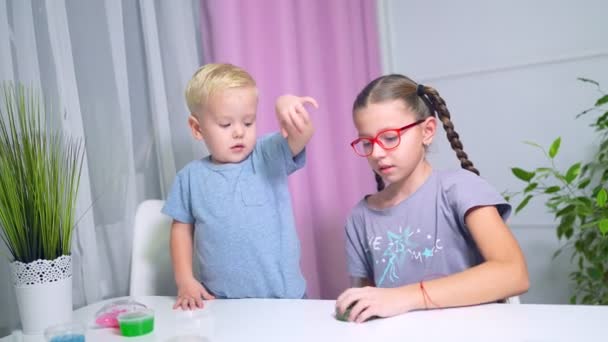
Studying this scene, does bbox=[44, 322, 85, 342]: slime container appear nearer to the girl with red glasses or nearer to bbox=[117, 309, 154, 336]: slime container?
bbox=[117, 309, 154, 336]: slime container

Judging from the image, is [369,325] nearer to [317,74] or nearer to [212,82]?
[212,82]

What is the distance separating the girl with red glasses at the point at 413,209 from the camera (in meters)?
1.06

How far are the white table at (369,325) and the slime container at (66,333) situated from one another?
4 cm

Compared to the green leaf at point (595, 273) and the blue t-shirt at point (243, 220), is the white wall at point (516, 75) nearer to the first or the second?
the green leaf at point (595, 273)

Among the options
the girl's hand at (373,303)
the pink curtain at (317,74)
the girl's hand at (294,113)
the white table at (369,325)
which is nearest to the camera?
the white table at (369,325)

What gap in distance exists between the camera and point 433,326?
784 mm

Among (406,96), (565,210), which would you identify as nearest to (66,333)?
(406,96)

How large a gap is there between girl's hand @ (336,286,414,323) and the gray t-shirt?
0.30 meters

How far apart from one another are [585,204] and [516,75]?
65cm

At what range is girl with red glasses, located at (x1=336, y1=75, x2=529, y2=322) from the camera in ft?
3.48

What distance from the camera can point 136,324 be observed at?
913 millimetres

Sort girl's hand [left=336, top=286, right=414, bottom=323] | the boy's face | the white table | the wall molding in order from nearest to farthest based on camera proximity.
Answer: the white table → girl's hand [left=336, top=286, right=414, bottom=323] → the boy's face → the wall molding

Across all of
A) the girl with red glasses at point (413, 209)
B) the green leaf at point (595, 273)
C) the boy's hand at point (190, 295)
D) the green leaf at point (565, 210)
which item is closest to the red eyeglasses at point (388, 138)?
the girl with red glasses at point (413, 209)

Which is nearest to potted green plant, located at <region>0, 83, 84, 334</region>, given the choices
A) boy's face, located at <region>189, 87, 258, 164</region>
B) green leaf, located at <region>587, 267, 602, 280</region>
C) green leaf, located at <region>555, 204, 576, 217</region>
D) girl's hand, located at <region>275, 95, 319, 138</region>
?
boy's face, located at <region>189, 87, 258, 164</region>
